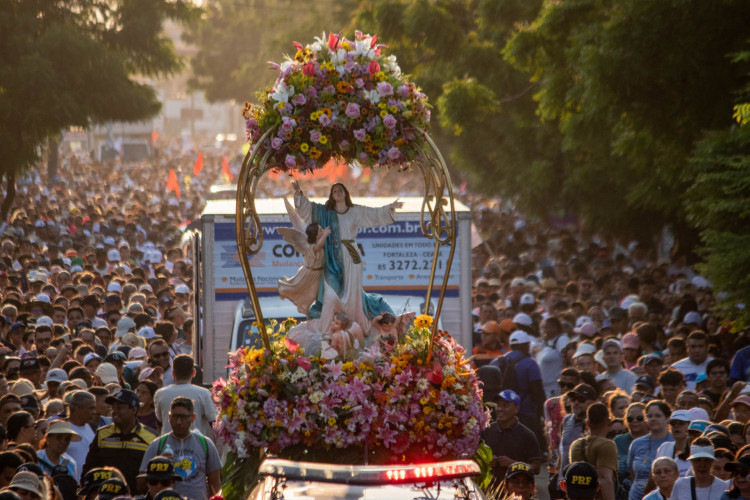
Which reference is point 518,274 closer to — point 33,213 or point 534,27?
point 534,27

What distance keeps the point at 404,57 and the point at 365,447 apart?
19.7 m

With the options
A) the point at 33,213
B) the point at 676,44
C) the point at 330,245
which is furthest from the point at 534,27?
the point at 33,213

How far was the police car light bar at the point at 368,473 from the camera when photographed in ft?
19.1

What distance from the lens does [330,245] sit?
330 inches

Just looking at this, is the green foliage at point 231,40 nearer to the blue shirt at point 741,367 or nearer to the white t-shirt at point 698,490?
the blue shirt at point 741,367

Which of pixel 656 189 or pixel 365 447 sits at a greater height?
pixel 656 189

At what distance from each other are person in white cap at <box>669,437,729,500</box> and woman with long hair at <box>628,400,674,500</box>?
3.75 feet

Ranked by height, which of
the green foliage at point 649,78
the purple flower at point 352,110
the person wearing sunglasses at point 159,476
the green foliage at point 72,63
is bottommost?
the person wearing sunglasses at point 159,476

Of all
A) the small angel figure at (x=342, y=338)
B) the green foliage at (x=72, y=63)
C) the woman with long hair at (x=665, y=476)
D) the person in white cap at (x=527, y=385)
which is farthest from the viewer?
the green foliage at (x=72, y=63)

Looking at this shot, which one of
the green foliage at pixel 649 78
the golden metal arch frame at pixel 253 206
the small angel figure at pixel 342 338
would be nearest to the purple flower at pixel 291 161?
the golden metal arch frame at pixel 253 206

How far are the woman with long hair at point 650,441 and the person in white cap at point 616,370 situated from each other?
Result: 109 inches

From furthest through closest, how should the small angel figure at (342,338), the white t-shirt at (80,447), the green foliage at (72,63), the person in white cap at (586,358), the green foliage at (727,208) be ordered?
the green foliage at (72,63) < the person in white cap at (586,358) < the green foliage at (727,208) < the white t-shirt at (80,447) < the small angel figure at (342,338)

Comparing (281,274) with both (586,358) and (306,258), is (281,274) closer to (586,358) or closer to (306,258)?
(586,358)

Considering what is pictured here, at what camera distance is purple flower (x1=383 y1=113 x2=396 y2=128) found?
7914 mm
